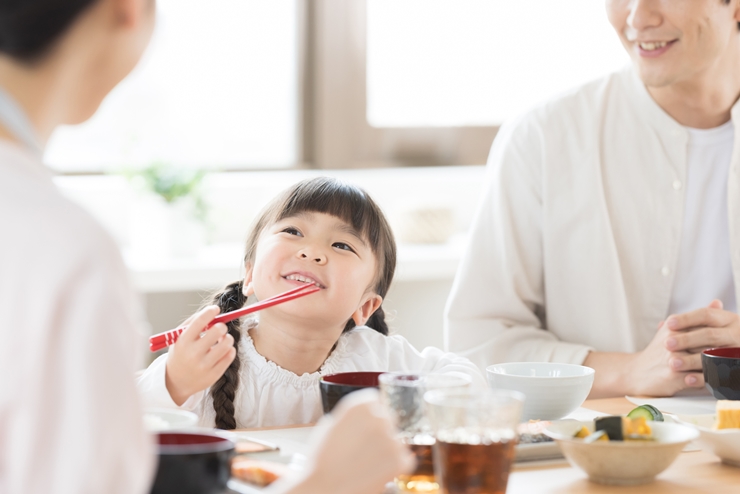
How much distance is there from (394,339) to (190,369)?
51 cm

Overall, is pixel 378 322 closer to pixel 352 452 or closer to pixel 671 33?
pixel 671 33

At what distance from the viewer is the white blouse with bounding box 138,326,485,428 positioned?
1.45 metres

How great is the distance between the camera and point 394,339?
162 centimetres

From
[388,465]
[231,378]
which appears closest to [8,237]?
[388,465]

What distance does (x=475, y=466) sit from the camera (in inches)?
33.5

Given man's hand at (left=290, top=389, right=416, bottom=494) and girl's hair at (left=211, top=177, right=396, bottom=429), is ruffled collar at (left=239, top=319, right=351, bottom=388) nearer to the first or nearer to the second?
girl's hair at (left=211, top=177, right=396, bottom=429)

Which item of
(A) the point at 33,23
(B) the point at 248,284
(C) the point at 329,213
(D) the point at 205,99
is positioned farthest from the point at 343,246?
(D) the point at 205,99

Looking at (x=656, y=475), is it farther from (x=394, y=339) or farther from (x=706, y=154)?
(x=706, y=154)

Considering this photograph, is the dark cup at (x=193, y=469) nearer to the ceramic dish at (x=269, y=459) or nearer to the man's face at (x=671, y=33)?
the ceramic dish at (x=269, y=459)

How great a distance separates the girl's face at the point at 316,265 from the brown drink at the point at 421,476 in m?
0.53

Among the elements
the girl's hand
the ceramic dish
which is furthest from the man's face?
the ceramic dish

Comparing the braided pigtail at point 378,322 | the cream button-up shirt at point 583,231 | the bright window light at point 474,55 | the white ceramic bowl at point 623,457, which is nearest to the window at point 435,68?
the bright window light at point 474,55

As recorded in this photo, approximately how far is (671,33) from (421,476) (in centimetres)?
129

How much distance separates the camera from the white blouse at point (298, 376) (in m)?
1.45
